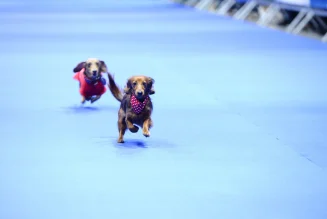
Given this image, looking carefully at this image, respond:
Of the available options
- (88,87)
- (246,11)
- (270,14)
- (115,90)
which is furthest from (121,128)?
(246,11)

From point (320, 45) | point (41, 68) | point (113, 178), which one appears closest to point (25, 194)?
point (113, 178)

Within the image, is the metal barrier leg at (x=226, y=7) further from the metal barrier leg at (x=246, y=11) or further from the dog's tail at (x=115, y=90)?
the dog's tail at (x=115, y=90)

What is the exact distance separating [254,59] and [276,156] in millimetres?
5710

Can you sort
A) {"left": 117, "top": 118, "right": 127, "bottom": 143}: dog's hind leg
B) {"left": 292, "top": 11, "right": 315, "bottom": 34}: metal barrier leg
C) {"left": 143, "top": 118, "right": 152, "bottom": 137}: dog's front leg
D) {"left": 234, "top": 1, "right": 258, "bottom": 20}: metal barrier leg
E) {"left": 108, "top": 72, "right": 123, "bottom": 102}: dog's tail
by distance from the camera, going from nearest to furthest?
{"left": 143, "top": 118, "right": 152, "bottom": 137}: dog's front leg → {"left": 117, "top": 118, "right": 127, "bottom": 143}: dog's hind leg → {"left": 108, "top": 72, "right": 123, "bottom": 102}: dog's tail → {"left": 292, "top": 11, "right": 315, "bottom": 34}: metal barrier leg → {"left": 234, "top": 1, "right": 258, "bottom": 20}: metal barrier leg

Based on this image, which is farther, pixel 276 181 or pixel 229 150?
pixel 229 150

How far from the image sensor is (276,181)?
4.76 metres

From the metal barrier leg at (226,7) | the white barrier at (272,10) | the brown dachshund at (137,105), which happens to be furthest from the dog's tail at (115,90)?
the metal barrier leg at (226,7)

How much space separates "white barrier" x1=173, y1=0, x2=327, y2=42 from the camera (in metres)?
14.4

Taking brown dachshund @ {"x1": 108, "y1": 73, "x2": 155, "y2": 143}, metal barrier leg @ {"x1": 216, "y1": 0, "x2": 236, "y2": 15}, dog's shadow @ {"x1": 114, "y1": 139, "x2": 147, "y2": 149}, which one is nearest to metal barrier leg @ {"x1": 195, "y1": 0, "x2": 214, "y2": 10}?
metal barrier leg @ {"x1": 216, "y1": 0, "x2": 236, "y2": 15}

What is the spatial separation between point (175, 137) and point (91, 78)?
3.97 feet

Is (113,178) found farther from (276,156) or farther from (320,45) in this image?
(320,45)

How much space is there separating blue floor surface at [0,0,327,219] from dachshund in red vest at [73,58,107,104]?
0.13 meters

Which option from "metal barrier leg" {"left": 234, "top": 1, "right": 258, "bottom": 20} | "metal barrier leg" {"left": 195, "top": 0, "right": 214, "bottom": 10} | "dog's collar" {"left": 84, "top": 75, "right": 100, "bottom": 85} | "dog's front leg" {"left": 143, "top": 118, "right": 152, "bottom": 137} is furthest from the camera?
"metal barrier leg" {"left": 195, "top": 0, "right": 214, "bottom": 10}

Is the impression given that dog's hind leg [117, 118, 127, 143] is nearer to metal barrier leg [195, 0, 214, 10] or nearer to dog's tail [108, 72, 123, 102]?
dog's tail [108, 72, 123, 102]
